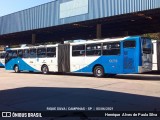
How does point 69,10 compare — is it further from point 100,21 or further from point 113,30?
point 113,30

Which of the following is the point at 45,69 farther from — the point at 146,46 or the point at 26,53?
the point at 146,46

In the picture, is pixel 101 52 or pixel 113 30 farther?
pixel 113 30

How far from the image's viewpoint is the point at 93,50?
20.9 m

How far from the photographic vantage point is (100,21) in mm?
27031

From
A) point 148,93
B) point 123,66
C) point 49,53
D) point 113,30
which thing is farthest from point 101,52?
point 113,30

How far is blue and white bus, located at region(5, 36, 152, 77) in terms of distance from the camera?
1839 cm

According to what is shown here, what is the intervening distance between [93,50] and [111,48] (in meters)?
1.67

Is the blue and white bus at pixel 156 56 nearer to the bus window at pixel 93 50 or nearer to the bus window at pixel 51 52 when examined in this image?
the bus window at pixel 93 50

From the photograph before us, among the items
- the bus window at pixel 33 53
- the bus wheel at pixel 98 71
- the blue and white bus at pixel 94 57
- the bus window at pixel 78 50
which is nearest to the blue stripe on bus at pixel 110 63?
the blue and white bus at pixel 94 57

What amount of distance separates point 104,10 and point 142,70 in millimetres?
8367

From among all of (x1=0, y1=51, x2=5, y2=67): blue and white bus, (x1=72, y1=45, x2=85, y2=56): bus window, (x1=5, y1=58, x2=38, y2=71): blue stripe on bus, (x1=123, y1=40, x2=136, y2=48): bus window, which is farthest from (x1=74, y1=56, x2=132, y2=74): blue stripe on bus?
(x1=0, y1=51, x2=5, y2=67): blue and white bus

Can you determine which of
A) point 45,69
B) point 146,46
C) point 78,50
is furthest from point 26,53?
point 146,46

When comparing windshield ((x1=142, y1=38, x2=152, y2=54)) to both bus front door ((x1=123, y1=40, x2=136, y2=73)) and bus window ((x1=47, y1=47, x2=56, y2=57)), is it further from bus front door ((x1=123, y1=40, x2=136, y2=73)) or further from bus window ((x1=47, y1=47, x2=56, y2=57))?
bus window ((x1=47, y1=47, x2=56, y2=57))

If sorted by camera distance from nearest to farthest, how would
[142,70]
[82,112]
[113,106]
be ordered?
[82,112]
[113,106]
[142,70]
